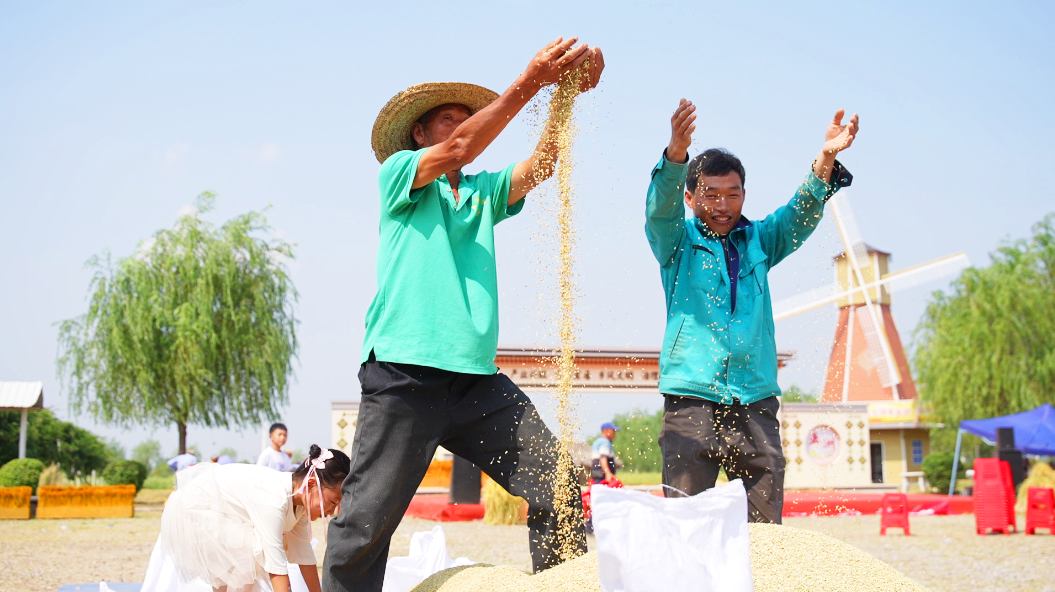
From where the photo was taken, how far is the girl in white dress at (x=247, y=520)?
10.2ft

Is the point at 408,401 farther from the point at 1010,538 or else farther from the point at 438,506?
the point at 438,506

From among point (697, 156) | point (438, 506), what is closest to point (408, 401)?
point (697, 156)

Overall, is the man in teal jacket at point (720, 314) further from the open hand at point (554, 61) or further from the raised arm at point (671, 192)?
the open hand at point (554, 61)

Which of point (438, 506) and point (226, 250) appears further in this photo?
point (226, 250)

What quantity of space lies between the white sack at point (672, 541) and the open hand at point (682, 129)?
3.81 ft

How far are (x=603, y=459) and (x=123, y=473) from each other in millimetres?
11222

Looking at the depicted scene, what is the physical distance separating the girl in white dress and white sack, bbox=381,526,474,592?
395 millimetres

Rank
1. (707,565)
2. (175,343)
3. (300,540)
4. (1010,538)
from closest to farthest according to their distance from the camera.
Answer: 1. (707,565)
2. (300,540)
3. (1010,538)
4. (175,343)

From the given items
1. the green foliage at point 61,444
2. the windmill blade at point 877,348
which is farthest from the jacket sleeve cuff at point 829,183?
the windmill blade at point 877,348

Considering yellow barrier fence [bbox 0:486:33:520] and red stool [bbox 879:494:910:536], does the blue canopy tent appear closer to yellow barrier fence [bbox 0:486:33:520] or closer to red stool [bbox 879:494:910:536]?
red stool [bbox 879:494:910:536]

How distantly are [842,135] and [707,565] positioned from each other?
1.81 metres

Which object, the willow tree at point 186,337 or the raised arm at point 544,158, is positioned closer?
the raised arm at point 544,158

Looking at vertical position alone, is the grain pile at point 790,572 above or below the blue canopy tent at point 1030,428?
below

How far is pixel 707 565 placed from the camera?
1895mm
